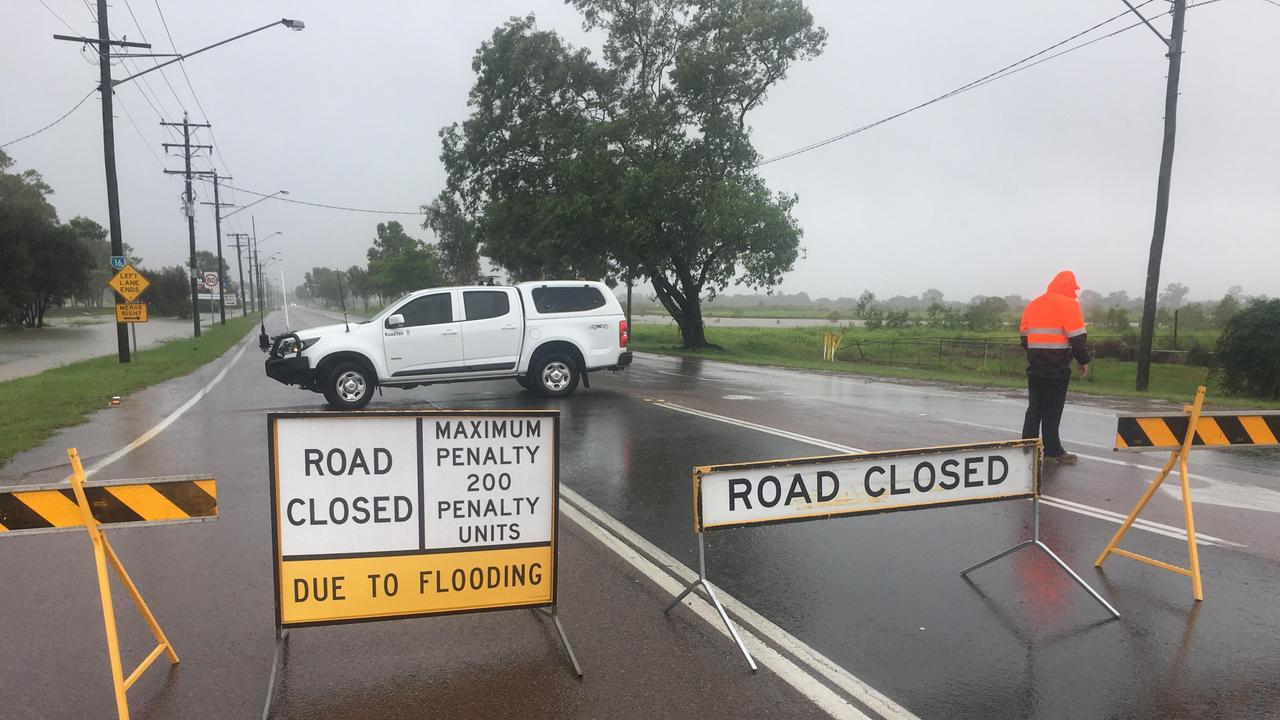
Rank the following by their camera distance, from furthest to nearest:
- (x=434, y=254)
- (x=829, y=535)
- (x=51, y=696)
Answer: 1. (x=434, y=254)
2. (x=829, y=535)
3. (x=51, y=696)

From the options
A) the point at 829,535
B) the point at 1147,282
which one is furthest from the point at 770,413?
the point at 1147,282

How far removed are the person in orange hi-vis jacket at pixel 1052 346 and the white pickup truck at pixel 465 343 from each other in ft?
24.9

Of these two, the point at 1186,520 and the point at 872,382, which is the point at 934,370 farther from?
the point at 1186,520

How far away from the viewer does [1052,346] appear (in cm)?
800

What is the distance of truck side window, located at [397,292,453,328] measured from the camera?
42.4 ft

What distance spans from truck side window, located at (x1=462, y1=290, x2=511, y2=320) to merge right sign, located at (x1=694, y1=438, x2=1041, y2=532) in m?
9.75

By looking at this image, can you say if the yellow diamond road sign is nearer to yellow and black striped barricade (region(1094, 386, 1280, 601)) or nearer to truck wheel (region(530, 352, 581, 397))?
truck wheel (region(530, 352, 581, 397))

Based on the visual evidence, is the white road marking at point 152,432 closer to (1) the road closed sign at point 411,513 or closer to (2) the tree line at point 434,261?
(1) the road closed sign at point 411,513

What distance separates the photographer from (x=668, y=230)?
30.4 meters

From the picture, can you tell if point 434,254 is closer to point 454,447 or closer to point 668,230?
point 668,230

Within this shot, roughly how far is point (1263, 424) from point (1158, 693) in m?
2.57

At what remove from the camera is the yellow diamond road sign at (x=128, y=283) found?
20.6 meters

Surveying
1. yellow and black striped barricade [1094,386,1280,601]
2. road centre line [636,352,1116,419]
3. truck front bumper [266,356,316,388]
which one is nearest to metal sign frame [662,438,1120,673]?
yellow and black striped barricade [1094,386,1280,601]

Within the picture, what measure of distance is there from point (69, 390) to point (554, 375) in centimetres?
941
